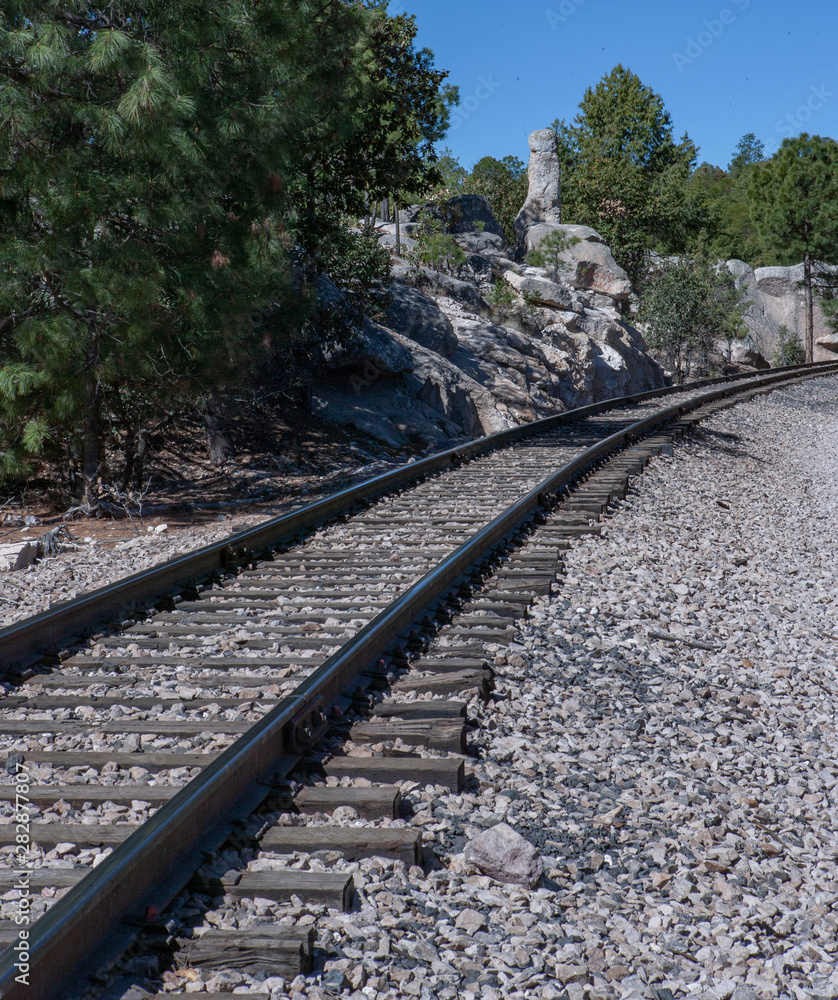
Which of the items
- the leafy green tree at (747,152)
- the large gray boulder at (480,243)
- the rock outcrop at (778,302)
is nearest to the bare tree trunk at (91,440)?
the large gray boulder at (480,243)

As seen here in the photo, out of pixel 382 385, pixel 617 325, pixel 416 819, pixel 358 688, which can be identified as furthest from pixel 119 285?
pixel 617 325

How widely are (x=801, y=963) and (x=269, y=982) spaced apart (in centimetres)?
139

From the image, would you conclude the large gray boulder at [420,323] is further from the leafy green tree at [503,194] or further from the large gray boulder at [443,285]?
the leafy green tree at [503,194]

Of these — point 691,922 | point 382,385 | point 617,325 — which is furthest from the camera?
point 617,325

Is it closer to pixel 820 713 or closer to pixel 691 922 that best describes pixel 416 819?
pixel 691 922

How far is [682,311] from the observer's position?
32469 mm

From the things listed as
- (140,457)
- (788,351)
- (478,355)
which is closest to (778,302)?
(788,351)

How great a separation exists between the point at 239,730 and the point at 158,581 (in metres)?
2.22

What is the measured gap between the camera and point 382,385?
49.9 ft

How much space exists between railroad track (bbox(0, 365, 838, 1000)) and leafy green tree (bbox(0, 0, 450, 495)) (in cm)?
264

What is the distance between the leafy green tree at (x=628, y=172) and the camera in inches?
1676

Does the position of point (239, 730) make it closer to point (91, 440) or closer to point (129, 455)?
point (91, 440)

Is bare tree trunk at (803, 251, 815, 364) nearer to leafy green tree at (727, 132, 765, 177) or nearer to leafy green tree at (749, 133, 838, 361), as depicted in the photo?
leafy green tree at (749, 133, 838, 361)
